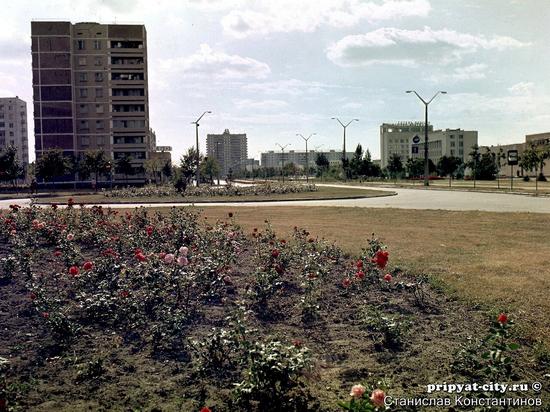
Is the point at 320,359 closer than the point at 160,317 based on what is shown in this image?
Yes

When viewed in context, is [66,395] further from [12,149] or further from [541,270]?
[12,149]

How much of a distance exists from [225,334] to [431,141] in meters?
173

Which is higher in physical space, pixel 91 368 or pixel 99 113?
pixel 99 113

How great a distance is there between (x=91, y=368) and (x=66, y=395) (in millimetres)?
388

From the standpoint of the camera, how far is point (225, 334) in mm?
4801

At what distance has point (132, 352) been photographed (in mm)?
5051

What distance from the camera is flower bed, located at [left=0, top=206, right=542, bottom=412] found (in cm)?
414

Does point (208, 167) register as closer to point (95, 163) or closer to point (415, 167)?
point (95, 163)

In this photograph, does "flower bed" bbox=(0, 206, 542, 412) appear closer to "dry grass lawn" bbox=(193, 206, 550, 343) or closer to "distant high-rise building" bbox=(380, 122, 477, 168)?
"dry grass lawn" bbox=(193, 206, 550, 343)

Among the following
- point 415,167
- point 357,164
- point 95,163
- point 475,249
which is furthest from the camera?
point 415,167

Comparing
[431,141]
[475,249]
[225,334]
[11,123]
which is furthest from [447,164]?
[11,123]

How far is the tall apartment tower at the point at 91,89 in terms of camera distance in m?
89.6

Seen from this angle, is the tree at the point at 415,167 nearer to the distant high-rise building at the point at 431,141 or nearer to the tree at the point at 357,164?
the tree at the point at 357,164

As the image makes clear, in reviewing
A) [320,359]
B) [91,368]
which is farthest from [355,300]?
[91,368]
